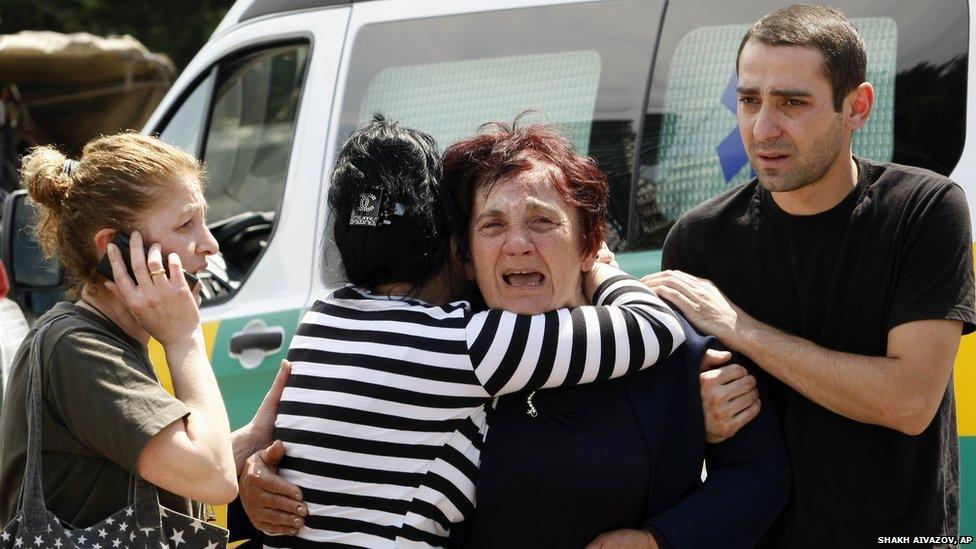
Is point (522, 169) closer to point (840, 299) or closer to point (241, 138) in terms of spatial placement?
point (840, 299)

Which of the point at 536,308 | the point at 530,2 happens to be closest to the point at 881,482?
the point at 536,308

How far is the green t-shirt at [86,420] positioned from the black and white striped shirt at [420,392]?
0.86 feet

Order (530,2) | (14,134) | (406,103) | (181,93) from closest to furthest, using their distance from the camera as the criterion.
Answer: (530,2)
(406,103)
(181,93)
(14,134)

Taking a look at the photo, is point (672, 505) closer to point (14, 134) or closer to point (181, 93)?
point (181, 93)

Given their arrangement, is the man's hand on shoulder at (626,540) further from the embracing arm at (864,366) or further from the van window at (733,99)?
the van window at (733,99)

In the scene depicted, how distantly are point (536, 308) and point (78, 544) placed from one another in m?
0.86

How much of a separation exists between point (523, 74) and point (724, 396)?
4.82 feet

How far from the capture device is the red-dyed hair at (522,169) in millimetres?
2178

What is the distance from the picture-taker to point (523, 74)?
331cm

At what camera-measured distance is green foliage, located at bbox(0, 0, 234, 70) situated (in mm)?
11404

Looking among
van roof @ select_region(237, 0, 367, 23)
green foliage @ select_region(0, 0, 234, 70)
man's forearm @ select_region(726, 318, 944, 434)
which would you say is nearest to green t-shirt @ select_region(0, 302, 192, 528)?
man's forearm @ select_region(726, 318, 944, 434)

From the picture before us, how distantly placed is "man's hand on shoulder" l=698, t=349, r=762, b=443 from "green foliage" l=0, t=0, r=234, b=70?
9.87 m

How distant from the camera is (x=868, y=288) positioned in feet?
7.03

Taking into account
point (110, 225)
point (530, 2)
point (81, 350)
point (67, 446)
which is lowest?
point (67, 446)
